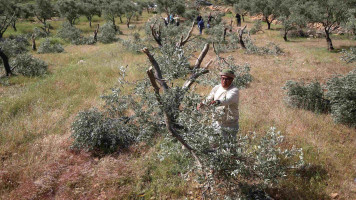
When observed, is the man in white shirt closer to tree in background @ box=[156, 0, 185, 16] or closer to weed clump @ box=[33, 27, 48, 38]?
weed clump @ box=[33, 27, 48, 38]

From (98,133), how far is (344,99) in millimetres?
6589

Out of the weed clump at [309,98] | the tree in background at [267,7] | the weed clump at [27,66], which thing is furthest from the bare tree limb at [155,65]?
the tree in background at [267,7]

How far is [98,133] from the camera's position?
4766 millimetres

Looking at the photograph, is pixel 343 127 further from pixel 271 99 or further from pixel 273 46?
pixel 273 46

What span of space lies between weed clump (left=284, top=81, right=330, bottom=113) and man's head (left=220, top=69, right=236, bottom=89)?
13.9 feet

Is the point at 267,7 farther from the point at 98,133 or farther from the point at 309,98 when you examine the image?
the point at 98,133

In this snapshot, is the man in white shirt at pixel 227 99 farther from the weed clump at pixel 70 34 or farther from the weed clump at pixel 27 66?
the weed clump at pixel 70 34

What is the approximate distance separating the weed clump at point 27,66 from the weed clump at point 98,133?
6907 mm

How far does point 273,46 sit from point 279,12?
12118 mm

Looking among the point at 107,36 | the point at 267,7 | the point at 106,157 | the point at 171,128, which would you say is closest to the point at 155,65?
the point at 171,128

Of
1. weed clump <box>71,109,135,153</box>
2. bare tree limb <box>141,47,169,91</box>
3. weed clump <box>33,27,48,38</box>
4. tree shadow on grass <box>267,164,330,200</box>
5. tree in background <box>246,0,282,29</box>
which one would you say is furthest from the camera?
tree in background <box>246,0,282,29</box>

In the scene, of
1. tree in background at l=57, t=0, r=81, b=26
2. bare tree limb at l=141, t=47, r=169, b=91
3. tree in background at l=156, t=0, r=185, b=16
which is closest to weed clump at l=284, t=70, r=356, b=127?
bare tree limb at l=141, t=47, r=169, b=91

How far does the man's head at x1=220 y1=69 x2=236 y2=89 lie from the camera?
3.73 meters

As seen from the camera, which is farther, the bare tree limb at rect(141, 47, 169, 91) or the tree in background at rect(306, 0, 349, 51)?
the tree in background at rect(306, 0, 349, 51)
